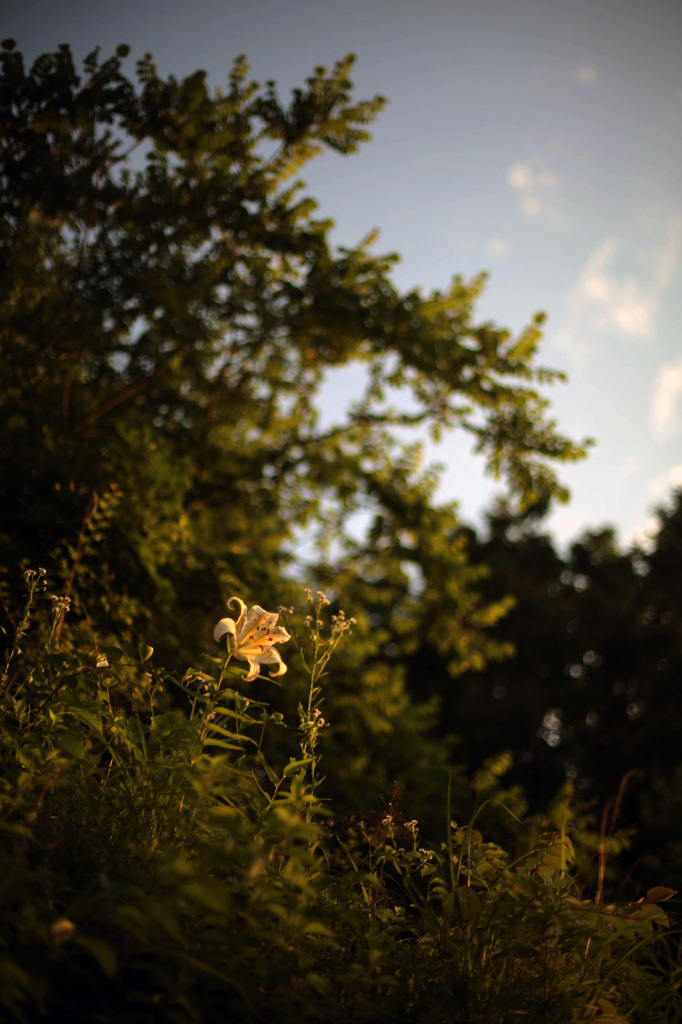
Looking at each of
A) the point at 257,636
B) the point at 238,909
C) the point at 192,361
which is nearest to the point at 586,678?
the point at 192,361

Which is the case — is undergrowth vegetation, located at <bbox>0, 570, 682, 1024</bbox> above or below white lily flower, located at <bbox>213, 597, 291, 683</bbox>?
below

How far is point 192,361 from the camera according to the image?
5.20 m

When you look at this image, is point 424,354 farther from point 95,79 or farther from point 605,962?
point 605,962

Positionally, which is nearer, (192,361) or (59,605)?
(59,605)

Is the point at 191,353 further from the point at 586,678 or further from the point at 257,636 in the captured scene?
the point at 586,678

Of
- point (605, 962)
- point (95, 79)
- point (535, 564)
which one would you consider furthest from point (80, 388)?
point (535, 564)

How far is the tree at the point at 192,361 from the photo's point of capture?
126 inches

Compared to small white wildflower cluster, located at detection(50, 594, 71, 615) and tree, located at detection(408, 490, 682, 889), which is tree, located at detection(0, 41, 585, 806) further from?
tree, located at detection(408, 490, 682, 889)

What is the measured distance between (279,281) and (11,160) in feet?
6.13

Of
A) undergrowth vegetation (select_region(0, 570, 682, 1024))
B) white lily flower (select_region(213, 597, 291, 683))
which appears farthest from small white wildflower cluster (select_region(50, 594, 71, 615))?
white lily flower (select_region(213, 597, 291, 683))

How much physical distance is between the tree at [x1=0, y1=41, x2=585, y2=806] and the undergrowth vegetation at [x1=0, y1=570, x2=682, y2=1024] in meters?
1.06

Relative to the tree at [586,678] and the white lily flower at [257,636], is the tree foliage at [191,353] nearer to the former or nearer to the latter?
the white lily flower at [257,636]

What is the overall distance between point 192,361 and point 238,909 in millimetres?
4707

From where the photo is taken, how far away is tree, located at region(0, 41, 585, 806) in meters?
3.19
